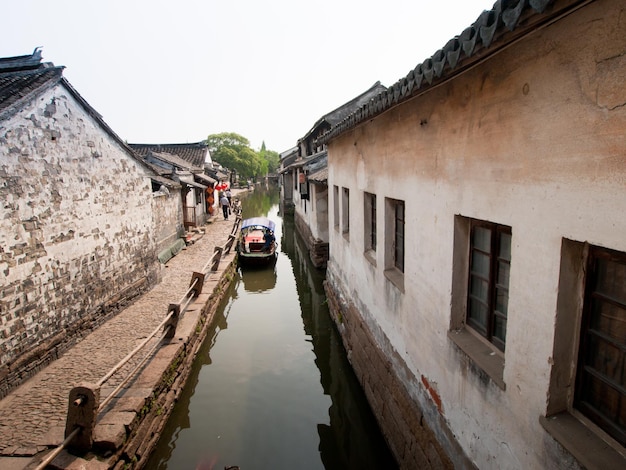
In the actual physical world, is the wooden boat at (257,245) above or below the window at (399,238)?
below

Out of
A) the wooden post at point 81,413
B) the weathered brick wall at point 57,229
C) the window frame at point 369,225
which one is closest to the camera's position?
the wooden post at point 81,413

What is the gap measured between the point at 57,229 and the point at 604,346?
27.8ft

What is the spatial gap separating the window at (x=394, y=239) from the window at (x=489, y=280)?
1969mm

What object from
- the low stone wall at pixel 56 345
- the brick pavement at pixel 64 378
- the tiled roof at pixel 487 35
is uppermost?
the tiled roof at pixel 487 35

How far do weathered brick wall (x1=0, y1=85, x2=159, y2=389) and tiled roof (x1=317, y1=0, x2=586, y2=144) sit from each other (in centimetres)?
648

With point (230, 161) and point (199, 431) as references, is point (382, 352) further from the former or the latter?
point (230, 161)

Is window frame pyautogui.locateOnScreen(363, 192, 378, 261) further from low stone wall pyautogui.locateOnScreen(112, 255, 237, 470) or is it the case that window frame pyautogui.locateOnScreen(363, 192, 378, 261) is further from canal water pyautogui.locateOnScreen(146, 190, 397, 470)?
low stone wall pyautogui.locateOnScreen(112, 255, 237, 470)

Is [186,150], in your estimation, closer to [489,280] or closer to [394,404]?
[394,404]

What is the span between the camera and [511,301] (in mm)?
3037

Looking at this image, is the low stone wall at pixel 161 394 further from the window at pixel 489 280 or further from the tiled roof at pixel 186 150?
the tiled roof at pixel 186 150

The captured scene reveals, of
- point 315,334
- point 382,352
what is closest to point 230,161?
point 315,334

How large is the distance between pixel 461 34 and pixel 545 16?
67 cm

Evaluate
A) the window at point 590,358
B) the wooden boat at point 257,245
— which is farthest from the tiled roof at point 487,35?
the wooden boat at point 257,245

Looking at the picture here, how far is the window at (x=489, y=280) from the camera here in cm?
337
